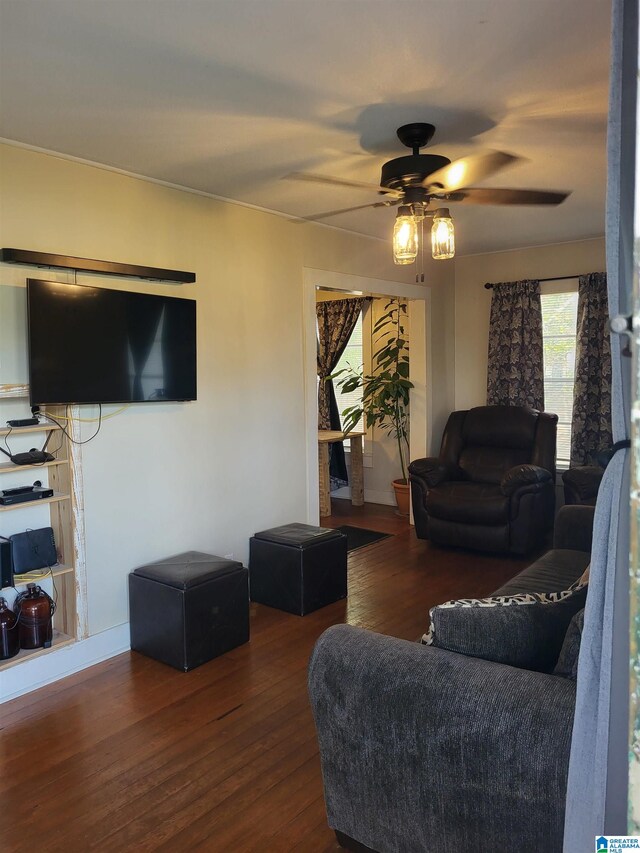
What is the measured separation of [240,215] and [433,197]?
5.02ft

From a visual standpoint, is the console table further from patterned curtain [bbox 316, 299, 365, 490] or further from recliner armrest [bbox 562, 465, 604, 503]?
recliner armrest [bbox 562, 465, 604, 503]

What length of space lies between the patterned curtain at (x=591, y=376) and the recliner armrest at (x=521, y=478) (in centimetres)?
73

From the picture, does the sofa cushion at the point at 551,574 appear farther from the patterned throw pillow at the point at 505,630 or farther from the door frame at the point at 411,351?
the door frame at the point at 411,351

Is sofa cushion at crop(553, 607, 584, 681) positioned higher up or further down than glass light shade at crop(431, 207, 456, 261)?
further down

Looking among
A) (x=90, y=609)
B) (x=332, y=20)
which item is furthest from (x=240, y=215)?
(x=90, y=609)

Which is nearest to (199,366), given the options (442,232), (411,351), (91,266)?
(91,266)

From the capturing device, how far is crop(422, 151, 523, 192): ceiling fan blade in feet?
7.86

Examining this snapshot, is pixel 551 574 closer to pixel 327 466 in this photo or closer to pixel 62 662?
pixel 62 662

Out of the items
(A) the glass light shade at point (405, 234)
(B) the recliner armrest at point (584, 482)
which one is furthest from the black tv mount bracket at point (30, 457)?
(B) the recliner armrest at point (584, 482)

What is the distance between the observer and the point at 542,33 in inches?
75.4

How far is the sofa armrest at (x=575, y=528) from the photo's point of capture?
349cm

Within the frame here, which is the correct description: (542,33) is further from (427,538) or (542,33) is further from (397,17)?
(427,538)

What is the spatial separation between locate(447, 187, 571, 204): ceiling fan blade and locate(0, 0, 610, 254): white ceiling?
0.27 m

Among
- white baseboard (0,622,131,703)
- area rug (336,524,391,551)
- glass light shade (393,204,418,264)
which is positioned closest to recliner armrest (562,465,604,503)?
area rug (336,524,391,551)
